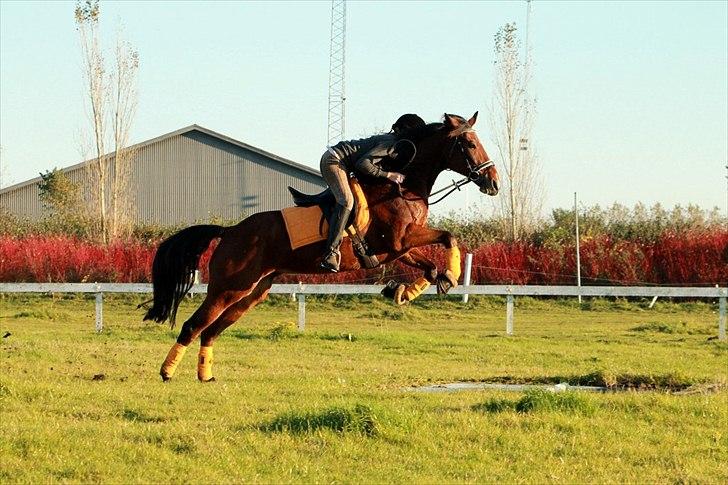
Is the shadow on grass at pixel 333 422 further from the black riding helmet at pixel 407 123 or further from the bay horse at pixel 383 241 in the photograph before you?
the black riding helmet at pixel 407 123

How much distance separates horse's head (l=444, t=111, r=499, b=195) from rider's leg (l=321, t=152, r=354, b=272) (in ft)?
3.46

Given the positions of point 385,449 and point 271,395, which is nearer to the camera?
point 385,449

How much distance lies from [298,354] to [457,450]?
352 inches

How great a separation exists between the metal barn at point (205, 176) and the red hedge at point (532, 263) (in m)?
14.4

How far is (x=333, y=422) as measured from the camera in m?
9.60

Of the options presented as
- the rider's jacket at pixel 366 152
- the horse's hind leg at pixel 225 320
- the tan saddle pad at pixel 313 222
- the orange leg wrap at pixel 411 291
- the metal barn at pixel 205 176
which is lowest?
the horse's hind leg at pixel 225 320

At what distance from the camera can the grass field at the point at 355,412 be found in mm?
8445

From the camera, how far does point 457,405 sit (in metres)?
11.5

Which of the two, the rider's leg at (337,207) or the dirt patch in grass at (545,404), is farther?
the rider's leg at (337,207)

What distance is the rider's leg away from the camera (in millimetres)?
10961

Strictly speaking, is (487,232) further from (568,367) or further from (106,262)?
(568,367)

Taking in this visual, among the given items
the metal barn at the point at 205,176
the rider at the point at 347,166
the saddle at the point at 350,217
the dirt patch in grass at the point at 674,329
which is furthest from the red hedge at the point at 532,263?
the rider at the point at 347,166

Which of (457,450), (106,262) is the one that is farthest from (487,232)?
(457,450)

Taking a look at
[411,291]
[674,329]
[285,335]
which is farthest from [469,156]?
[674,329]
